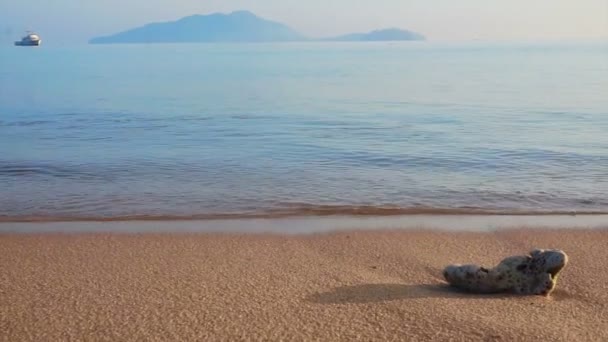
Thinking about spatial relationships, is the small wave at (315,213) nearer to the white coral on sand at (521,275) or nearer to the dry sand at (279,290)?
the dry sand at (279,290)

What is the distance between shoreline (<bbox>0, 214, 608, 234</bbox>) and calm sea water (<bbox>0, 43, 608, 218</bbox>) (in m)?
0.61

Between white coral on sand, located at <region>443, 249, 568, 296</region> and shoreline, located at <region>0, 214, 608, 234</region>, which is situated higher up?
white coral on sand, located at <region>443, 249, 568, 296</region>

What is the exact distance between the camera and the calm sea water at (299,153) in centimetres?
1251

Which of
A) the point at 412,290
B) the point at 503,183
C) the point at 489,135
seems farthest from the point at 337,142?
the point at 412,290

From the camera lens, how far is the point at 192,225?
10.6 metres

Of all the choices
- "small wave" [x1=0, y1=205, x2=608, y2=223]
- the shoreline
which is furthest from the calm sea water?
the shoreline

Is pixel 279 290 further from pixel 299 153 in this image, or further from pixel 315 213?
pixel 299 153

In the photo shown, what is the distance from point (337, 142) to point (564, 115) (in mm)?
11882

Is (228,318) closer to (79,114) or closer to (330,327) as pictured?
(330,327)

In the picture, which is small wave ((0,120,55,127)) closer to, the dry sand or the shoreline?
the shoreline

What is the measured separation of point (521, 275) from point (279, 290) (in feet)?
8.13

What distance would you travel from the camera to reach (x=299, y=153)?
1855cm

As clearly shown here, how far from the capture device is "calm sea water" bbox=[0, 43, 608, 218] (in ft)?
41.0

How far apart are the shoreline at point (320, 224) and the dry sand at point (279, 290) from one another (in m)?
0.53
